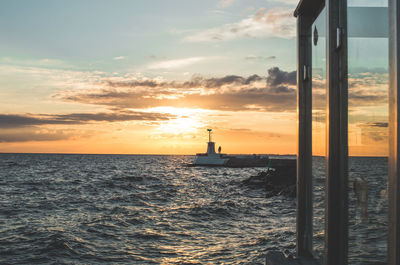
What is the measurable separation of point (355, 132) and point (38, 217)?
13.2 m

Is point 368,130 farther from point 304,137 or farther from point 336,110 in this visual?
point 304,137

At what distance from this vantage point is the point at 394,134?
1.56 m

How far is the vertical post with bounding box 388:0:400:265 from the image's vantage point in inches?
60.9

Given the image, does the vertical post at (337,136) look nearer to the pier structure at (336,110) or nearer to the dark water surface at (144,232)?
the pier structure at (336,110)

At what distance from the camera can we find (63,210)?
14844mm

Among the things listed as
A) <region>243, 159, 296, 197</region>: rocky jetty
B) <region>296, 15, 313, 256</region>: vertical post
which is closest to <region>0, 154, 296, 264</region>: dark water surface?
<region>243, 159, 296, 197</region>: rocky jetty

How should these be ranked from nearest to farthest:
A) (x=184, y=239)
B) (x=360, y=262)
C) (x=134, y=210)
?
(x=360, y=262) → (x=184, y=239) → (x=134, y=210)

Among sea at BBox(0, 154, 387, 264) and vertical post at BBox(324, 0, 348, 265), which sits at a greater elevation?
vertical post at BBox(324, 0, 348, 265)

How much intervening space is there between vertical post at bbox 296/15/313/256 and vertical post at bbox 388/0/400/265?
4.74 feet

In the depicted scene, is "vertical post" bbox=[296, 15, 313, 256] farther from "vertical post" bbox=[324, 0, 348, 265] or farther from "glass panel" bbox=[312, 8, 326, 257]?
"vertical post" bbox=[324, 0, 348, 265]

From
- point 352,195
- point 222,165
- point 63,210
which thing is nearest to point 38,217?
point 63,210

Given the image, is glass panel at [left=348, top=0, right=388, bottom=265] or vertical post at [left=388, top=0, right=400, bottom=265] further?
glass panel at [left=348, top=0, right=388, bottom=265]

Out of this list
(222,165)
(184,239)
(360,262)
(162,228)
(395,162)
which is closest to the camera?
(395,162)

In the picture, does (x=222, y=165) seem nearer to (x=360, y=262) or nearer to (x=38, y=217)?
(x=38, y=217)
